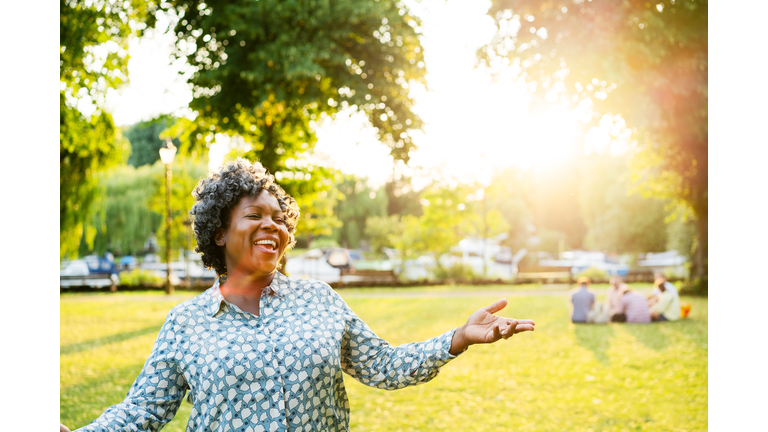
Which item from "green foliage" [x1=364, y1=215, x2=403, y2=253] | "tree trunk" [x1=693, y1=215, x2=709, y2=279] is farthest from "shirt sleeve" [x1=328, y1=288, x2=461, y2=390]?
"green foliage" [x1=364, y1=215, x2=403, y2=253]

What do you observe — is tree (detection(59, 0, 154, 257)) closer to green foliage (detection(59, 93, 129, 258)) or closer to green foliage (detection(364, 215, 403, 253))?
green foliage (detection(59, 93, 129, 258))

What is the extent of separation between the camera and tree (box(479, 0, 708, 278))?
28.5ft

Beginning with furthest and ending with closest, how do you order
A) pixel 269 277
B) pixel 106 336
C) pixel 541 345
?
pixel 106 336
pixel 541 345
pixel 269 277

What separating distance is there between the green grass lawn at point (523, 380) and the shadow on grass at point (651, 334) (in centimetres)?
2

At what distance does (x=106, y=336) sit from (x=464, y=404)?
8.11 metres

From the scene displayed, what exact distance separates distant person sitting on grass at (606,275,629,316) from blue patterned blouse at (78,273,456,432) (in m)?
10.5

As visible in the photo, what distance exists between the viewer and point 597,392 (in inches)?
254

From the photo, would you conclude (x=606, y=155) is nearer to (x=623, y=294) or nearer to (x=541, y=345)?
(x=623, y=294)

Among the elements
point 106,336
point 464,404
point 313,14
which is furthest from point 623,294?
point 106,336

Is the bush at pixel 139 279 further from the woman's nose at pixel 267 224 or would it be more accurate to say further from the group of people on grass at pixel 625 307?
the woman's nose at pixel 267 224

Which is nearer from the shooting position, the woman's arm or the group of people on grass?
the woman's arm

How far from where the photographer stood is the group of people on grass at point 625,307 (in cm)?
1138

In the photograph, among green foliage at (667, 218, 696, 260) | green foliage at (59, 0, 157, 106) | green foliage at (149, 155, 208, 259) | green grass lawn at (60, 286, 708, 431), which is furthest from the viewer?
green foliage at (667, 218, 696, 260)
